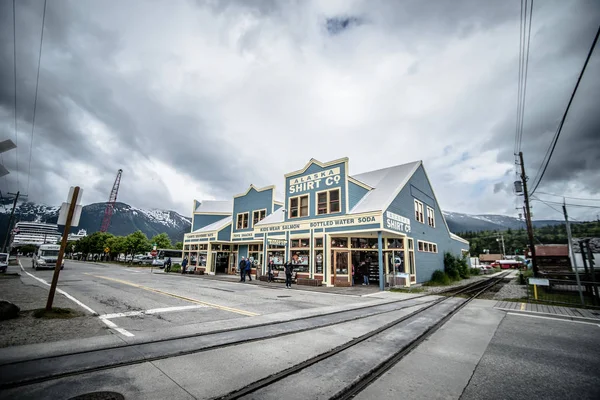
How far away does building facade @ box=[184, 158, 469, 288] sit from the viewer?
65.8 feet

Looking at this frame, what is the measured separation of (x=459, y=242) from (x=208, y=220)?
1469 inches

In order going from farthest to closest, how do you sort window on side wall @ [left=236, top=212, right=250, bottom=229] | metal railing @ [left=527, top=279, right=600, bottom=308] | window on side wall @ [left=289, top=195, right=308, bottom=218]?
window on side wall @ [left=236, top=212, right=250, bottom=229] → window on side wall @ [left=289, top=195, right=308, bottom=218] → metal railing @ [left=527, top=279, right=600, bottom=308]

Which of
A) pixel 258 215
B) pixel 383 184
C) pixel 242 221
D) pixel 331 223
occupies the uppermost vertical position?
pixel 383 184

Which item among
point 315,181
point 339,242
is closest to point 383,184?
point 315,181

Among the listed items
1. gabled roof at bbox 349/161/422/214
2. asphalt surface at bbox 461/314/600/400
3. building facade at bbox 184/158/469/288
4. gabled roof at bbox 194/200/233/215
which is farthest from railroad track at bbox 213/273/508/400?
gabled roof at bbox 194/200/233/215

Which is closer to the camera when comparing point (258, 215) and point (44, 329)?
point (44, 329)

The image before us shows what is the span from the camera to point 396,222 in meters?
20.1

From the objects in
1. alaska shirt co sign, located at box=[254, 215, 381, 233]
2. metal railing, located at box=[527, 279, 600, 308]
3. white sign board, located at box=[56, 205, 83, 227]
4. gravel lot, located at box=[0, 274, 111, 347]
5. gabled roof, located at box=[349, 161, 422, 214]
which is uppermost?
gabled roof, located at box=[349, 161, 422, 214]

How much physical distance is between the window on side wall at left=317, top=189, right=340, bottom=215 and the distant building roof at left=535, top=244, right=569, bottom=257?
70.3 ft

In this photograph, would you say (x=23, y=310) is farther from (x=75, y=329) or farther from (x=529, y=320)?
(x=529, y=320)

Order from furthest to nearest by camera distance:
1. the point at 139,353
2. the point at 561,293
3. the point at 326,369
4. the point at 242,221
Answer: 1. the point at 242,221
2. the point at 561,293
3. the point at 139,353
4. the point at 326,369

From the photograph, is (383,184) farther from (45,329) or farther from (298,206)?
(45,329)

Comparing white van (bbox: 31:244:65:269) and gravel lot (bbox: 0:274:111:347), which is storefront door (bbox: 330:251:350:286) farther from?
white van (bbox: 31:244:65:269)

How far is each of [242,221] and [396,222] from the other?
19.2 meters
